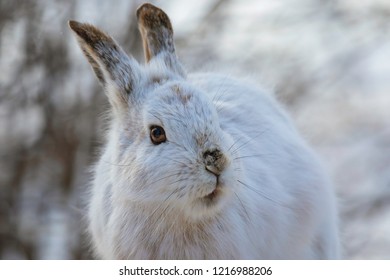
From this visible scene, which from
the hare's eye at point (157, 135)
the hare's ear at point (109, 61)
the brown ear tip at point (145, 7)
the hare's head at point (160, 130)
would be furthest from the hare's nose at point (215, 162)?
the brown ear tip at point (145, 7)

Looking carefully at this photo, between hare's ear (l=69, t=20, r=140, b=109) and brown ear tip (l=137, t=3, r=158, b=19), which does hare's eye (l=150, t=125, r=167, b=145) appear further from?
brown ear tip (l=137, t=3, r=158, b=19)

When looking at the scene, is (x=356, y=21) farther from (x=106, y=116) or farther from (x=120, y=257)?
(x=120, y=257)

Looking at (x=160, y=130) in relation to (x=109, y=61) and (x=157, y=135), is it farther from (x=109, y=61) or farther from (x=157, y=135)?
(x=109, y=61)

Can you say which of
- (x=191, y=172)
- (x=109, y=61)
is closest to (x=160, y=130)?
(x=191, y=172)

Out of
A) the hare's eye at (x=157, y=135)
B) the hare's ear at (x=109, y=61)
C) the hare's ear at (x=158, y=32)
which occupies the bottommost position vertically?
the hare's eye at (x=157, y=135)

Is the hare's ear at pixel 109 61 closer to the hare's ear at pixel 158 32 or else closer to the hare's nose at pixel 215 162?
the hare's ear at pixel 158 32

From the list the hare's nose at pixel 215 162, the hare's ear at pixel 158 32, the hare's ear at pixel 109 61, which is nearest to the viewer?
the hare's nose at pixel 215 162

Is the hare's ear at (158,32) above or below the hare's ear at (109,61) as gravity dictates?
above

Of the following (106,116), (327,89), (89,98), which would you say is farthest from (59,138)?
Result: (106,116)
